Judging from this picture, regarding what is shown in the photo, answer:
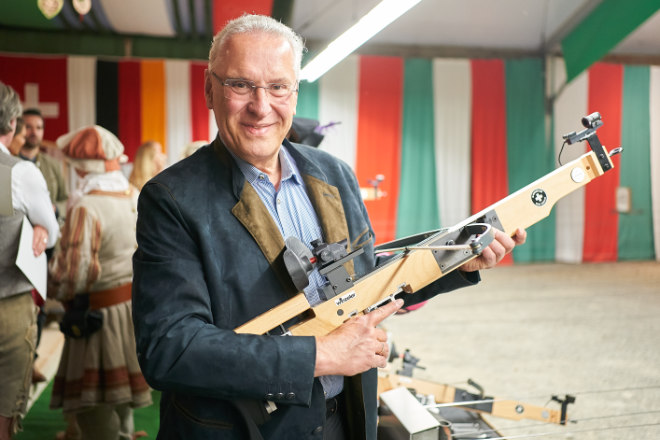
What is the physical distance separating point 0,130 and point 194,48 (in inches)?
203

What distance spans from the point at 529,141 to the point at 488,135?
960 millimetres

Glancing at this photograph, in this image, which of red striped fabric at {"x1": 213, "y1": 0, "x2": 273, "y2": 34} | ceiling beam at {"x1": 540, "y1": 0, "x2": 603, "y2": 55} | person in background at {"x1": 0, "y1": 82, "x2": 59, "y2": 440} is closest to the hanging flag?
red striped fabric at {"x1": 213, "y1": 0, "x2": 273, "y2": 34}

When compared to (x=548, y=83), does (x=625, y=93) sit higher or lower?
lower

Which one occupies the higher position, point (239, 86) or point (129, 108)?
point (129, 108)

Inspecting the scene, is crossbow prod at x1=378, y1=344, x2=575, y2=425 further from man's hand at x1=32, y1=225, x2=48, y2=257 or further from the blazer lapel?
man's hand at x1=32, y1=225, x2=48, y2=257

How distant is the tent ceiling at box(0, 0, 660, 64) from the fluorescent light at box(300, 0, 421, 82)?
0.07 metres

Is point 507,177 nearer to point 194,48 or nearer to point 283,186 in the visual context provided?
point 283,186

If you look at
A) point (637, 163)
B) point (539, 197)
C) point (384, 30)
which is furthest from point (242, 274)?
point (384, 30)

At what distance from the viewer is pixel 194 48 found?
6418 mm

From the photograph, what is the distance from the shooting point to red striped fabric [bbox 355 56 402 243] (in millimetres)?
4879

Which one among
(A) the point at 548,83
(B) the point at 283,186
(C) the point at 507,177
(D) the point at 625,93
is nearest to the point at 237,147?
(B) the point at 283,186

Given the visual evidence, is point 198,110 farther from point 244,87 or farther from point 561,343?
point 244,87

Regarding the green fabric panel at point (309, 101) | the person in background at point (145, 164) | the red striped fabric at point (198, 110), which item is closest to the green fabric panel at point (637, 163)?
the person in background at point (145, 164)

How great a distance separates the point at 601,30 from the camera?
2020mm
